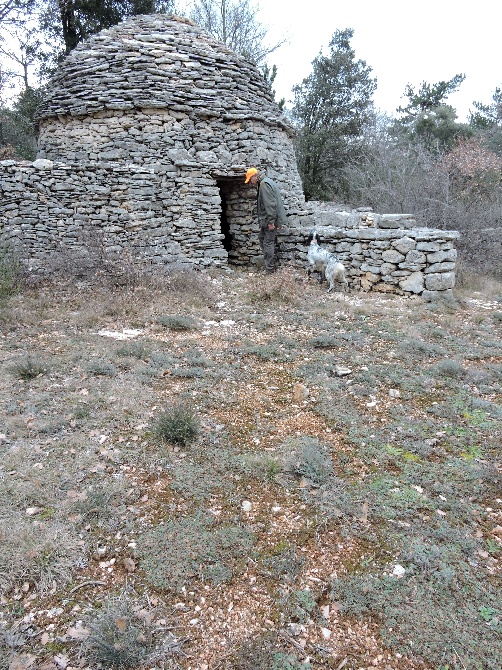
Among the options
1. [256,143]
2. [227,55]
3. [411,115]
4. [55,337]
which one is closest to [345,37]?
[411,115]

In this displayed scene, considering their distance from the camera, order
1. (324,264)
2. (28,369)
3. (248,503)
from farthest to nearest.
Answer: (324,264)
(28,369)
(248,503)

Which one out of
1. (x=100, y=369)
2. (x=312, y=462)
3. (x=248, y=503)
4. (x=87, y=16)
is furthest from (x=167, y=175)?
(x=87, y=16)

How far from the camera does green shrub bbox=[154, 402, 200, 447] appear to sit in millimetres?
3453

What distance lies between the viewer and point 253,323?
245 inches

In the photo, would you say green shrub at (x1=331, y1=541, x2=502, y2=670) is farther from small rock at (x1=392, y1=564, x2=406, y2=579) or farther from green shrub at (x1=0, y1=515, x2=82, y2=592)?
green shrub at (x1=0, y1=515, x2=82, y2=592)

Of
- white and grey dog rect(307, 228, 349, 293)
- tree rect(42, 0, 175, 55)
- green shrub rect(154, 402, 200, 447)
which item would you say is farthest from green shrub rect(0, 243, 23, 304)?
tree rect(42, 0, 175, 55)

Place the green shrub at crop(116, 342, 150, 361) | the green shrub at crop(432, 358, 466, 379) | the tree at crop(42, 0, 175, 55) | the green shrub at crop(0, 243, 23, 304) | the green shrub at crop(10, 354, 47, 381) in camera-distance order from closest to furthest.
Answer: the green shrub at crop(10, 354, 47, 381) < the green shrub at crop(432, 358, 466, 379) < the green shrub at crop(116, 342, 150, 361) < the green shrub at crop(0, 243, 23, 304) < the tree at crop(42, 0, 175, 55)

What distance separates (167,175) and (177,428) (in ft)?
22.2

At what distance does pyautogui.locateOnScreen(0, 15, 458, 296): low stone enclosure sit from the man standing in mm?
493

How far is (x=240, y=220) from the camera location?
9.96m

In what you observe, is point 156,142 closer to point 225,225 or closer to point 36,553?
point 225,225

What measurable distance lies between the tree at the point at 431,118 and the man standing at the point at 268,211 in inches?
543

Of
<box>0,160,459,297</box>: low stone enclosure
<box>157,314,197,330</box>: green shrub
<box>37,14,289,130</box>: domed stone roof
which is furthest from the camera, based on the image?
<box>37,14,289,130</box>: domed stone roof

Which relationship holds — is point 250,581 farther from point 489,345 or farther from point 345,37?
point 345,37
